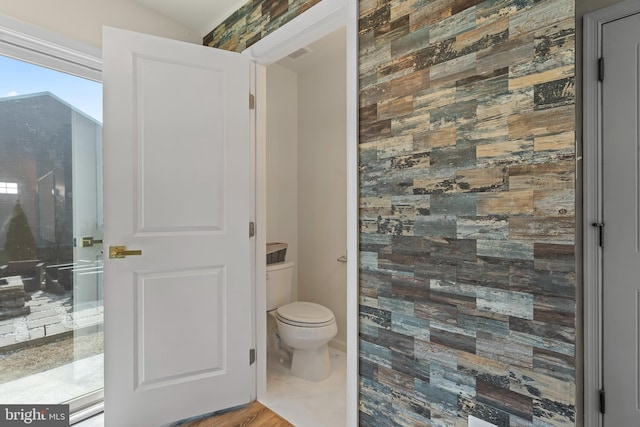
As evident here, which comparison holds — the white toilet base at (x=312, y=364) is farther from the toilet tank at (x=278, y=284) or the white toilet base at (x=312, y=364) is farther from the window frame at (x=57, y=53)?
the window frame at (x=57, y=53)

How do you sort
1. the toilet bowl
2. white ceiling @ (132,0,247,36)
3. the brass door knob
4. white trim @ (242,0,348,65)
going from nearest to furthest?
white trim @ (242,0,348,65)
the brass door knob
white ceiling @ (132,0,247,36)
the toilet bowl

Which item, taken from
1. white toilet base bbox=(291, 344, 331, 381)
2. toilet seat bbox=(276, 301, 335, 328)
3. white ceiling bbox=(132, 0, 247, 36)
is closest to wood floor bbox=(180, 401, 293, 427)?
white toilet base bbox=(291, 344, 331, 381)

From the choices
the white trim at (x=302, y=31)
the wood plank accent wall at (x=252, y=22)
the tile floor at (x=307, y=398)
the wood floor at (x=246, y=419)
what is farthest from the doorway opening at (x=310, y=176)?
the white trim at (x=302, y=31)

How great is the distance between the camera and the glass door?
170 centimetres

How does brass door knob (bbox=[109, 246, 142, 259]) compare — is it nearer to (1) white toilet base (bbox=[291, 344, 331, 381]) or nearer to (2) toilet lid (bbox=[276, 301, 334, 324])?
(2) toilet lid (bbox=[276, 301, 334, 324])

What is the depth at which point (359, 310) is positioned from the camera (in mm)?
1468

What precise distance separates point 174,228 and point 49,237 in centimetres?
70
